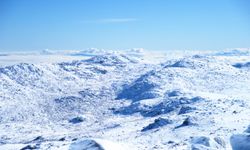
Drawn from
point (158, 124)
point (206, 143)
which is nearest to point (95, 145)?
point (206, 143)

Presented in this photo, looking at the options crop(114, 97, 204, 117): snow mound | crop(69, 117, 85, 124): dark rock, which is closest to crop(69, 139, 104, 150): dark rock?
crop(114, 97, 204, 117): snow mound

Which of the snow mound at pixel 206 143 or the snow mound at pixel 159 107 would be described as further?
the snow mound at pixel 159 107

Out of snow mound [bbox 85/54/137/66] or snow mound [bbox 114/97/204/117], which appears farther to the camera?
snow mound [bbox 85/54/137/66]

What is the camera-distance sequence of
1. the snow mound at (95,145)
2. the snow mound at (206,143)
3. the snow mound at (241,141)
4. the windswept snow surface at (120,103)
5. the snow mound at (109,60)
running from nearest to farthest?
the snow mound at (241,141), the snow mound at (95,145), the snow mound at (206,143), the windswept snow surface at (120,103), the snow mound at (109,60)

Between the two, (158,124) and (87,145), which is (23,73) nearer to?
(158,124)

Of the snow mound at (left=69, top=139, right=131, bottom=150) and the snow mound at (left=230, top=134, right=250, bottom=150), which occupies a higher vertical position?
the snow mound at (left=230, top=134, right=250, bottom=150)

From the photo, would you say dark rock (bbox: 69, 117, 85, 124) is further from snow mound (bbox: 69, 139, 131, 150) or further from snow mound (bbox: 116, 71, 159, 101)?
snow mound (bbox: 69, 139, 131, 150)

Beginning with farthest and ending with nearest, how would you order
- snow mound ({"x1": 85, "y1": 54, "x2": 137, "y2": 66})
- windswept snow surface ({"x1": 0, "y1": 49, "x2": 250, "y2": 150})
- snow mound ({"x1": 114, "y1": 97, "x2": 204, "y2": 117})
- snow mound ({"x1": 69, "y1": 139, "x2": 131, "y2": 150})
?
1. snow mound ({"x1": 85, "y1": 54, "x2": 137, "y2": 66})
2. snow mound ({"x1": 114, "y1": 97, "x2": 204, "y2": 117})
3. windswept snow surface ({"x1": 0, "y1": 49, "x2": 250, "y2": 150})
4. snow mound ({"x1": 69, "y1": 139, "x2": 131, "y2": 150})

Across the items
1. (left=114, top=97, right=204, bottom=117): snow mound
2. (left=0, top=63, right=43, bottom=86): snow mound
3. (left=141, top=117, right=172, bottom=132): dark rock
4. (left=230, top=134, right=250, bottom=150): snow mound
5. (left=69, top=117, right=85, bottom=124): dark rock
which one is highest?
(left=230, top=134, right=250, bottom=150): snow mound

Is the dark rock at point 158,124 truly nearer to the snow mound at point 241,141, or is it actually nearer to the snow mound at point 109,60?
the snow mound at point 241,141

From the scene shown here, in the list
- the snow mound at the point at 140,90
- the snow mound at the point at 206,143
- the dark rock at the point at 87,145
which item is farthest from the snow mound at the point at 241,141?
the snow mound at the point at 140,90
